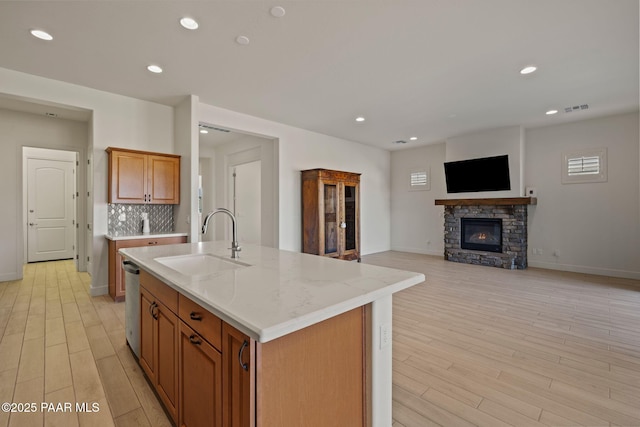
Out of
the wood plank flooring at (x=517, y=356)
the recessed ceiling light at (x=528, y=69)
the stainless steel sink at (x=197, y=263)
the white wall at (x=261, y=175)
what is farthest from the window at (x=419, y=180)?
Answer: the stainless steel sink at (x=197, y=263)

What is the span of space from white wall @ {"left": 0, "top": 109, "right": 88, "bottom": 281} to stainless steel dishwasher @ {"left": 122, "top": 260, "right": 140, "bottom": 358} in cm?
399

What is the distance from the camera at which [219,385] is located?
44.3 inches

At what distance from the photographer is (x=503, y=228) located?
5.89 m

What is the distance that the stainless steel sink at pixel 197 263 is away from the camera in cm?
190

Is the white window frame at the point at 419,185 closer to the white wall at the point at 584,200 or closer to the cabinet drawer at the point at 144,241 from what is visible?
the white wall at the point at 584,200

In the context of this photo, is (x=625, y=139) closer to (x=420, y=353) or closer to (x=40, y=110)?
(x=420, y=353)

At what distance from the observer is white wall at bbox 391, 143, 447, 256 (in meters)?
7.23

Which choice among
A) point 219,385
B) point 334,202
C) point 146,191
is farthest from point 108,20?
point 334,202

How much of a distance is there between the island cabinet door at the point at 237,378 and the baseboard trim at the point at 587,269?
6638 millimetres

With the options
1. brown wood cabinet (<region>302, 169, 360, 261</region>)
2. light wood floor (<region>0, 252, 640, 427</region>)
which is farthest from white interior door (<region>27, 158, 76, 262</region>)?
brown wood cabinet (<region>302, 169, 360, 261</region>)

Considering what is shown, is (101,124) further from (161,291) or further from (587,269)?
(587,269)

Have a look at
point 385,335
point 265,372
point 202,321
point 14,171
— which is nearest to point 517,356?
point 385,335

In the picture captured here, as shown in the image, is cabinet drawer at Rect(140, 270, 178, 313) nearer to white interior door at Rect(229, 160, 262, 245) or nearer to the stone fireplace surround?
white interior door at Rect(229, 160, 262, 245)

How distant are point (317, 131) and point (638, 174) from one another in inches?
217
